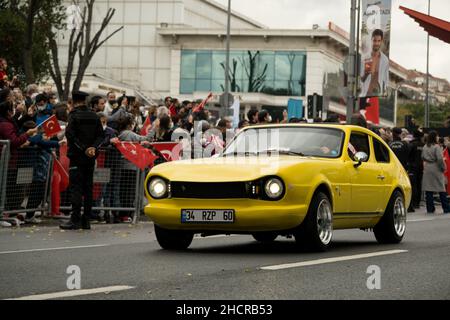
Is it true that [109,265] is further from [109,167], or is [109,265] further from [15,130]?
[109,167]

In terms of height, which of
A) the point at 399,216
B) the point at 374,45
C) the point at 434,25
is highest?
the point at 374,45

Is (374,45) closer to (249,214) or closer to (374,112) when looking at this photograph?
(374,112)

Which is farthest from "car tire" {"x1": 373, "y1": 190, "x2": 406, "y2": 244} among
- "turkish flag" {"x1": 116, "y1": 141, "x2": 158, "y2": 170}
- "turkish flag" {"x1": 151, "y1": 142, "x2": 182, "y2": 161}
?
"turkish flag" {"x1": 151, "y1": 142, "x2": 182, "y2": 161}

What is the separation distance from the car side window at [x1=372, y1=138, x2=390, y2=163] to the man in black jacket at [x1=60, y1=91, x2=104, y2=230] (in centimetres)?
436

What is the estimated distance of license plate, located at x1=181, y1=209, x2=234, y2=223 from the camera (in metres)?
11.5

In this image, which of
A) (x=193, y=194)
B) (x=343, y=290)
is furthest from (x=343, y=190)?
(x=343, y=290)

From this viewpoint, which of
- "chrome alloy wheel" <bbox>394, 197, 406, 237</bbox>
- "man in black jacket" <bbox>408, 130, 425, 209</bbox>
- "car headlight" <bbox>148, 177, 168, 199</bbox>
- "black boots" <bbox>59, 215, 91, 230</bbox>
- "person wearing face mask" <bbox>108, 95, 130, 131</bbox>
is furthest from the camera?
"man in black jacket" <bbox>408, 130, 425, 209</bbox>

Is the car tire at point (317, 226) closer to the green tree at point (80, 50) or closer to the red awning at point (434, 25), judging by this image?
the red awning at point (434, 25)

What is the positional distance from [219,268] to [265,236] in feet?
9.92

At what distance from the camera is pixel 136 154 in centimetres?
1848

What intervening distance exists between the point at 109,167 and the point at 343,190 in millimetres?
6653

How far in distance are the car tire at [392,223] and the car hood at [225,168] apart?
2183mm

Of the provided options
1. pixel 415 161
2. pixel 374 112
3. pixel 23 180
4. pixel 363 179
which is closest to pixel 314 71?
pixel 374 112

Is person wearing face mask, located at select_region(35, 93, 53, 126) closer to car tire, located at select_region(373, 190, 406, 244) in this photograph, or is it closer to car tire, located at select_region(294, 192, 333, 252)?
car tire, located at select_region(373, 190, 406, 244)
